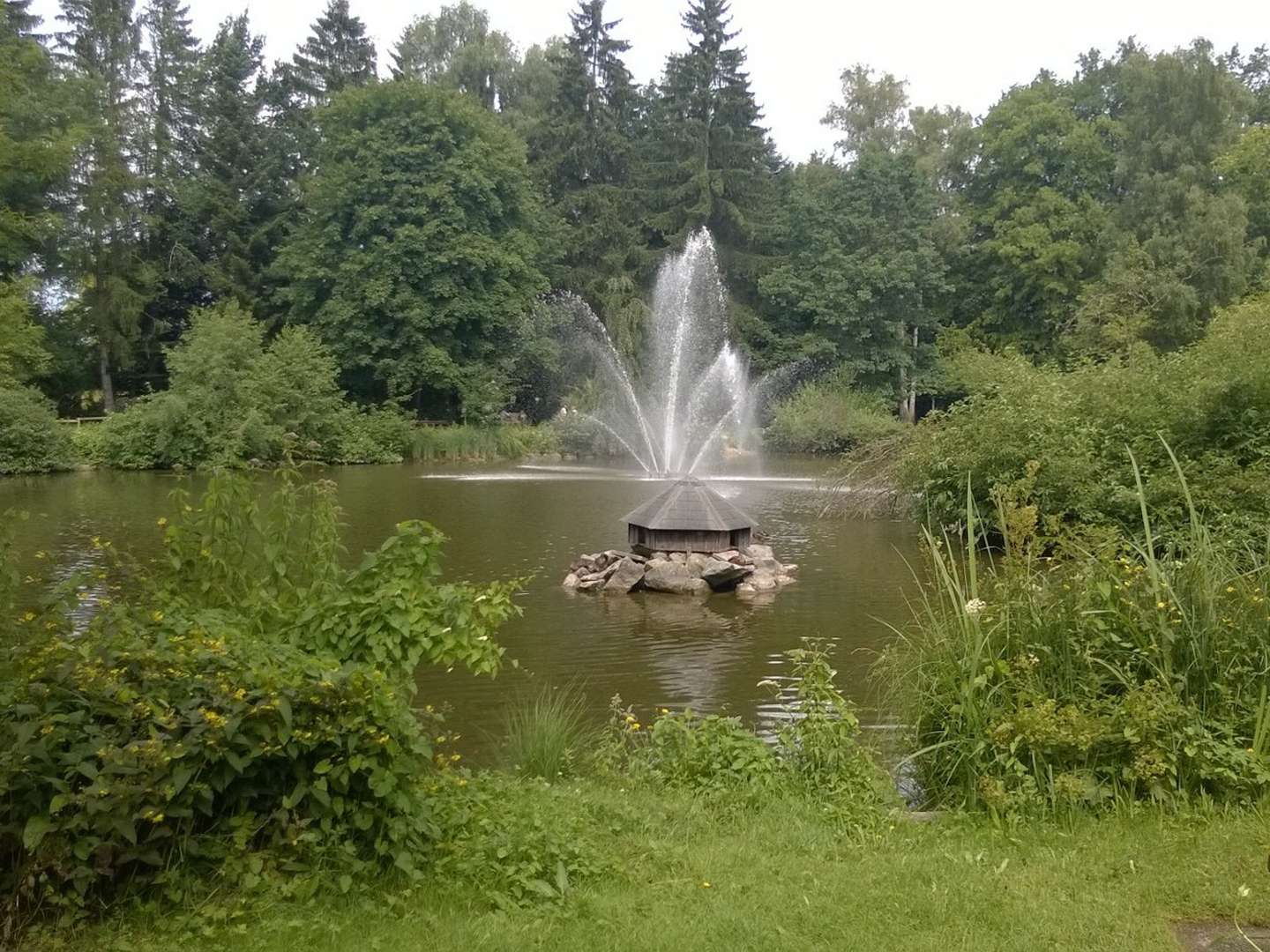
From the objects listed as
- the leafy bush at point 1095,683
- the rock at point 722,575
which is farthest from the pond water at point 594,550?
the leafy bush at point 1095,683

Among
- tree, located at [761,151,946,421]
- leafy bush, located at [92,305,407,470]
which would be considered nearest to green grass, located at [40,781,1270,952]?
leafy bush, located at [92,305,407,470]

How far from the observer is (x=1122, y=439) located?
13602 mm

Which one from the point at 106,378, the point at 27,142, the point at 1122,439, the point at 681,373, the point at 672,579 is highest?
the point at 27,142

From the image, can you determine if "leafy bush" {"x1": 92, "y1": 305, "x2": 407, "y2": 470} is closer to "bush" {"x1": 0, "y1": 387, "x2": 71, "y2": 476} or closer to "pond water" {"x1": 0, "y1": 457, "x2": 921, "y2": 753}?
"bush" {"x1": 0, "y1": 387, "x2": 71, "y2": 476}

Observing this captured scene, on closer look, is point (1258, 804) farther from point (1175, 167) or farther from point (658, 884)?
point (1175, 167)

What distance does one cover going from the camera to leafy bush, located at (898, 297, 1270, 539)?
1212cm

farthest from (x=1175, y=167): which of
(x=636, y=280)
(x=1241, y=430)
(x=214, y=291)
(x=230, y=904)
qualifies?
(x=230, y=904)

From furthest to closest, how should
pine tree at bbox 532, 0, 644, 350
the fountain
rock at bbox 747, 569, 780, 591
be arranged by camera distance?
pine tree at bbox 532, 0, 644, 350, the fountain, rock at bbox 747, 569, 780, 591

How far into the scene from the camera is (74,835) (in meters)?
3.18

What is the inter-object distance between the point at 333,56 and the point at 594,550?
37480mm

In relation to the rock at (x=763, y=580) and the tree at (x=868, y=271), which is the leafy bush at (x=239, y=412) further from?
the tree at (x=868, y=271)

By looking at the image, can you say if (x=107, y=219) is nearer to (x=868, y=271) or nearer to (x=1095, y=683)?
(x=868, y=271)

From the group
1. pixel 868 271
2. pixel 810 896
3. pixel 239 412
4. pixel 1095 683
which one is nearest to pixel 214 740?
pixel 810 896

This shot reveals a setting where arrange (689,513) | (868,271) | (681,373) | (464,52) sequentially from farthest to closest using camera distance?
(464,52) → (868,271) → (681,373) → (689,513)
